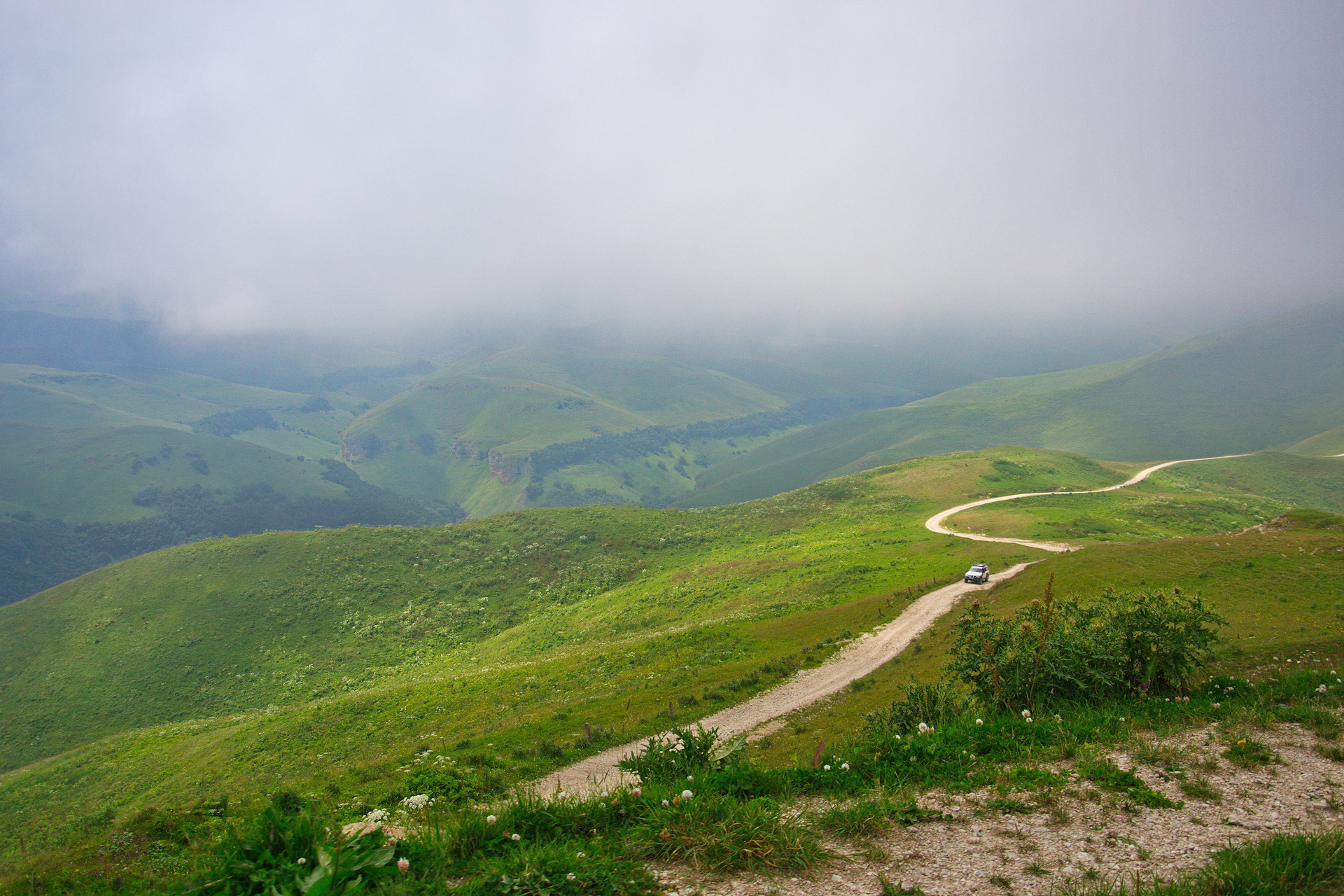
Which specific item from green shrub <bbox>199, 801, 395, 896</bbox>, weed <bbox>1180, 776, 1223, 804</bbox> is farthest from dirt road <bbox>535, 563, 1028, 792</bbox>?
weed <bbox>1180, 776, 1223, 804</bbox>

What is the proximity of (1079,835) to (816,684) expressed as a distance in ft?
69.8

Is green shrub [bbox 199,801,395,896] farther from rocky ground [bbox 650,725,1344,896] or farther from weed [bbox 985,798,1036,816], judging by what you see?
weed [bbox 985,798,1036,816]

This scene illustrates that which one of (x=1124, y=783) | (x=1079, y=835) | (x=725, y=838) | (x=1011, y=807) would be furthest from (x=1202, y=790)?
(x=725, y=838)

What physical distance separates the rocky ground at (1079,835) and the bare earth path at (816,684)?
161 inches

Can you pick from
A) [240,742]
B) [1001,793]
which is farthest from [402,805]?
[240,742]

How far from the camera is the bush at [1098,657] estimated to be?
12320 mm

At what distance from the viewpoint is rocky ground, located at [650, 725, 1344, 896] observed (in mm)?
6602

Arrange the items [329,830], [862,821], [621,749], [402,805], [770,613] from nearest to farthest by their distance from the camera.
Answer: [329,830], [862,821], [402,805], [621,749], [770,613]

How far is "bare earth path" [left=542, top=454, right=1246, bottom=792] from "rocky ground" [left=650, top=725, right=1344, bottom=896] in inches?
161

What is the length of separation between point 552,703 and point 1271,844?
28.1 m

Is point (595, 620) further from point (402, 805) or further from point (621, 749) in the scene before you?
point (402, 805)

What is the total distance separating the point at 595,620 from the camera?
5594 centimetres

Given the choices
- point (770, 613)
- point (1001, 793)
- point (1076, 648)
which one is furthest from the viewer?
point (770, 613)

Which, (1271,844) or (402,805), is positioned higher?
(1271,844)
